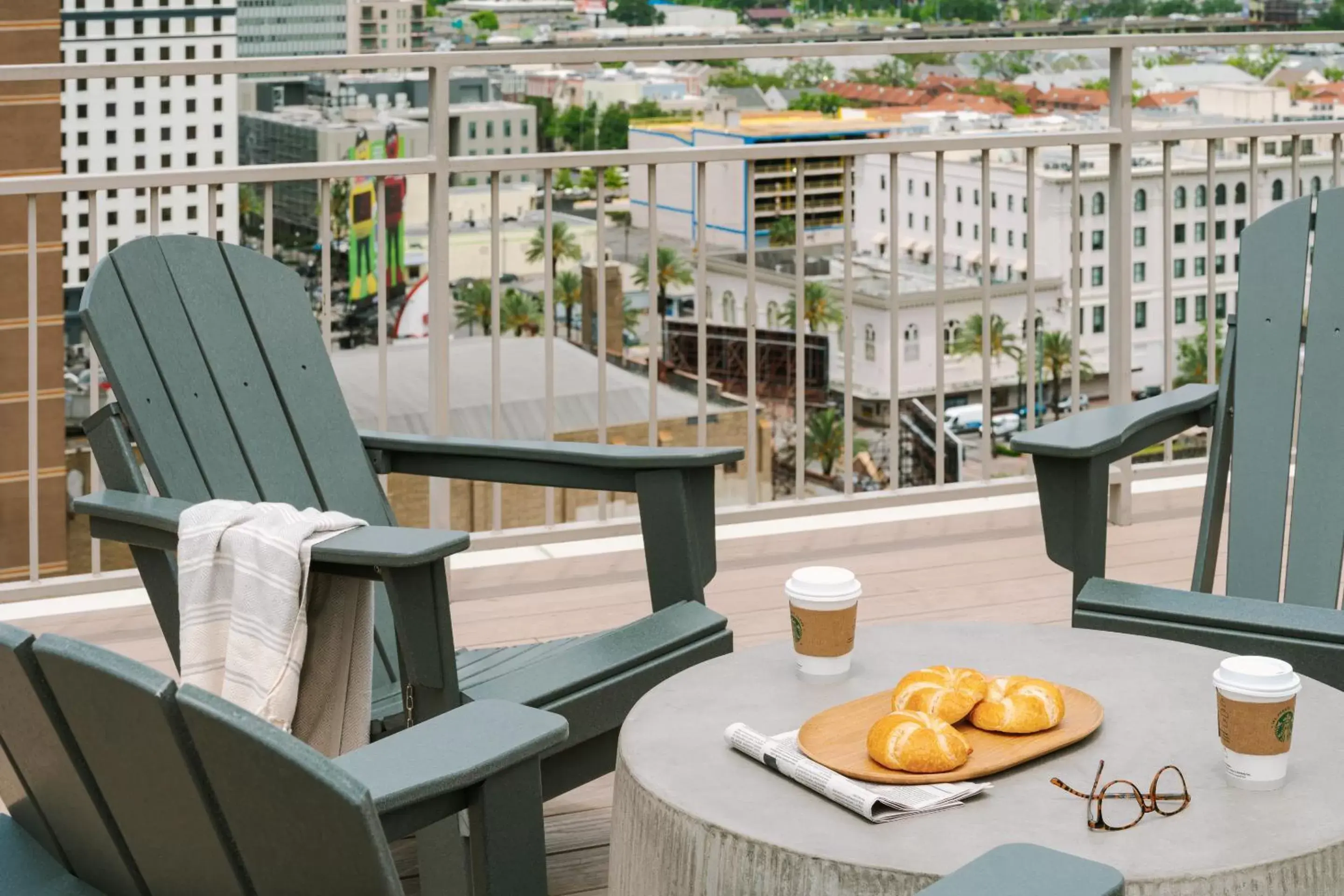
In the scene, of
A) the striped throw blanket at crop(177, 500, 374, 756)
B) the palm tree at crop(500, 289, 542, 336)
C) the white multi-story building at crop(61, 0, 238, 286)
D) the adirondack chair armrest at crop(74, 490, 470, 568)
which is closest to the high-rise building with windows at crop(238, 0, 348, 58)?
the white multi-story building at crop(61, 0, 238, 286)

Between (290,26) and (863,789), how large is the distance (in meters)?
31.5

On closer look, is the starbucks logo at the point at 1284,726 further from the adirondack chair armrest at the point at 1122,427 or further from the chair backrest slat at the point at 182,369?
the chair backrest slat at the point at 182,369

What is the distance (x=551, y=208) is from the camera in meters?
3.83

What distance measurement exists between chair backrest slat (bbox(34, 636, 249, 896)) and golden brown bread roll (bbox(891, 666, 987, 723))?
82 cm

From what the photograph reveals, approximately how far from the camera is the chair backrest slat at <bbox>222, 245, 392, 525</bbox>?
2.77m

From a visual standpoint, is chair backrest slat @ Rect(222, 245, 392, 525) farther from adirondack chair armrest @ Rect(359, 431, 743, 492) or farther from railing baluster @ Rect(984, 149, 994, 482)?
railing baluster @ Rect(984, 149, 994, 482)

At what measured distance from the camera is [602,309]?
377 cm

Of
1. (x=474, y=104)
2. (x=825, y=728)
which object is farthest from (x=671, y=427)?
(x=825, y=728)

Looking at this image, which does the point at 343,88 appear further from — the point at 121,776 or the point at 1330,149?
the point at 121,776

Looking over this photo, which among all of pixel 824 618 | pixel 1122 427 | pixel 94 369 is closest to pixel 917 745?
pixel 824 618

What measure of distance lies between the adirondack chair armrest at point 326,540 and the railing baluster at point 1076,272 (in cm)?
246

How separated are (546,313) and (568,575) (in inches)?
25.2

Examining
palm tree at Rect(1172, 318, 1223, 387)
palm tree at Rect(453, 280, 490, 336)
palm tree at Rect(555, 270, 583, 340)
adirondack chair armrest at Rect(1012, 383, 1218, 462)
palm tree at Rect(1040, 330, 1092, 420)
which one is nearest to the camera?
adirondack chair armrest at Rect(1012, 383, 1218, 462)

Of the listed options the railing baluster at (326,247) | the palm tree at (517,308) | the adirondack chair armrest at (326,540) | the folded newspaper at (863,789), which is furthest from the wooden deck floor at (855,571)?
the palm tree at (517,308)
